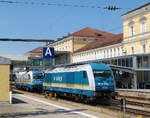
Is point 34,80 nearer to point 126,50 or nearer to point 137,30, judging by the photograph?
point 137,30

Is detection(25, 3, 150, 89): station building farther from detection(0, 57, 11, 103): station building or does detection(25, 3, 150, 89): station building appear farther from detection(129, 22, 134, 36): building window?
detection(0, 57, 11, 103): station building

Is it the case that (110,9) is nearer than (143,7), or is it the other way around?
(110,9)

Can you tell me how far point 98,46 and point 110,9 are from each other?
54989mm

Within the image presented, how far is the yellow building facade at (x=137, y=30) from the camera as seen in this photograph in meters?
49.7

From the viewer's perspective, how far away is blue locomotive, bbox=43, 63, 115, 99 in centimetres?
2266

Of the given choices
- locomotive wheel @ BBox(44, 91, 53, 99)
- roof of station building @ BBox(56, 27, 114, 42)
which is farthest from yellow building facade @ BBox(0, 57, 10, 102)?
roof of station building @ BBox(56, 27, 114, 42)

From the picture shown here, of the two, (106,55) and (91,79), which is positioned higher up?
(106,55)

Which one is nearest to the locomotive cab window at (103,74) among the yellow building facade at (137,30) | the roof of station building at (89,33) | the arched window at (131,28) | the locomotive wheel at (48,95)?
the locomotive wheel at (48,95)

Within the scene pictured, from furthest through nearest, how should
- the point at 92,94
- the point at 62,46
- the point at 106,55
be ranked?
the point at 62,46, the point at 106,55, the point at 92,94

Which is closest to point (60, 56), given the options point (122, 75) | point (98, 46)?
point (98, 46)

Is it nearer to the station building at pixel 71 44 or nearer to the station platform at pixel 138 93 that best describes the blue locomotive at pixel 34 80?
the station platform at pixel 138 93

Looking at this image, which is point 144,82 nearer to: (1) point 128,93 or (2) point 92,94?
(1) point 128,93

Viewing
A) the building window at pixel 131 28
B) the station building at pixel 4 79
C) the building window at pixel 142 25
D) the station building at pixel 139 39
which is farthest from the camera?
the building window at pixel 131 28

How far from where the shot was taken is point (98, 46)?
70.9m
